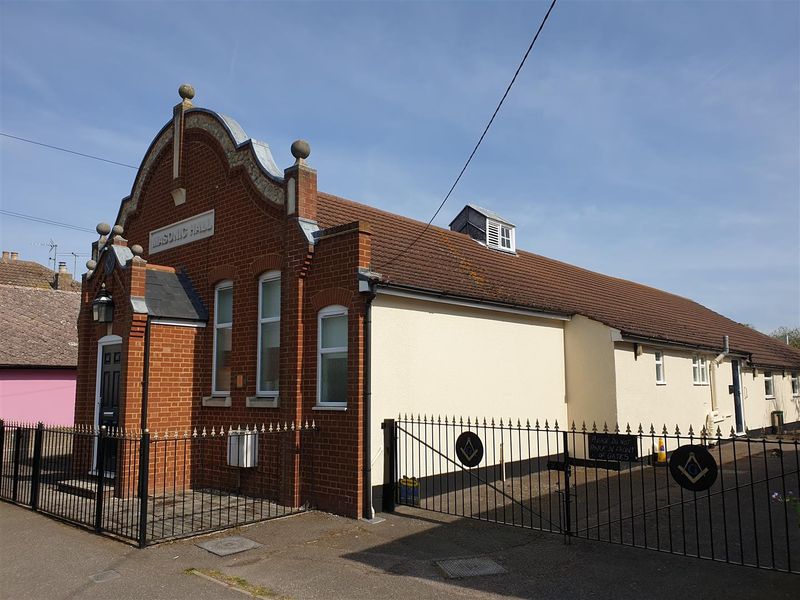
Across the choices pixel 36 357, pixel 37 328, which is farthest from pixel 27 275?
pixel 36 357

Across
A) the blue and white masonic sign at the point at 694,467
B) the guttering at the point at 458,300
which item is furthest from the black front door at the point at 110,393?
the blue and white masonic sign at the point at 694,467

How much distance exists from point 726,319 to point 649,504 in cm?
2042

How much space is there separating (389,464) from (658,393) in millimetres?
8831

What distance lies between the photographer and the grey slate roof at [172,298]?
38.5 feet

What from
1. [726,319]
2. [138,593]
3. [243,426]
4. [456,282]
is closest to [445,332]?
[456,282]

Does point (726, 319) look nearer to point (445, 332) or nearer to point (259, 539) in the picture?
point (445, 332)

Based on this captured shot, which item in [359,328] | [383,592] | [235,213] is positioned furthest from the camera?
[235,213]

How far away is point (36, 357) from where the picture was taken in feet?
66.3

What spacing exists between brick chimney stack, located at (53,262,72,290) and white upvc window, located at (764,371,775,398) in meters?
30.3

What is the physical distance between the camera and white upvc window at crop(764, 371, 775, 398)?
23.3m

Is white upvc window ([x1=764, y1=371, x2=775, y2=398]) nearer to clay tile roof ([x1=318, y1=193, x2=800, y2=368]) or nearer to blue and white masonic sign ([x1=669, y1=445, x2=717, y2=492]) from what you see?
clay tile roof ([x1=318, y1=193, x2=800, y2=368])

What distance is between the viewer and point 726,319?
2770 cm

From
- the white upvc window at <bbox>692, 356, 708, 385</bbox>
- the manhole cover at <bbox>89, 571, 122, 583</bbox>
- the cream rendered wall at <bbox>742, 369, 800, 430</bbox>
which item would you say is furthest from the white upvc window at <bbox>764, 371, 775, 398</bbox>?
the manhole cover at <bbox>89, 571, 122, 583</bbox>

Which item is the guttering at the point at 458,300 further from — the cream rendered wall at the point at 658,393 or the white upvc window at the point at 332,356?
the cream rendered wall at the point at 658,393
